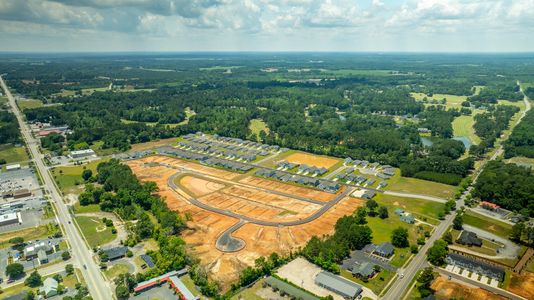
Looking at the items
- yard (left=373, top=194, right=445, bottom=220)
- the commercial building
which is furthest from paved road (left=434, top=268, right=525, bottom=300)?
the commercial building

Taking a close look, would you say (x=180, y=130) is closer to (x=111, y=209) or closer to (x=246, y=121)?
(x=246, y=121)

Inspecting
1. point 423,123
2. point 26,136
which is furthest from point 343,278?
point 26,136

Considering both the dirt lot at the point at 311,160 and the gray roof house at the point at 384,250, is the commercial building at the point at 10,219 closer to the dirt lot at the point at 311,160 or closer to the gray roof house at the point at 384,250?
the gray roof house at the point at 384,250

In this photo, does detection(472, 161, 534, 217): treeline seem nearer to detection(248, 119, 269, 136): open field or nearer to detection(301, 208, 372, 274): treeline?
detection(301, 208, 372, 274): treeline

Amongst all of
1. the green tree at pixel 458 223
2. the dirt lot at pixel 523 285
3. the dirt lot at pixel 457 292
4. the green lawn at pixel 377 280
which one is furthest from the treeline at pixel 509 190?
the green lawn at pixel 377 280

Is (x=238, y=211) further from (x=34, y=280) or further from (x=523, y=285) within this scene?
(x=523, y=285)
